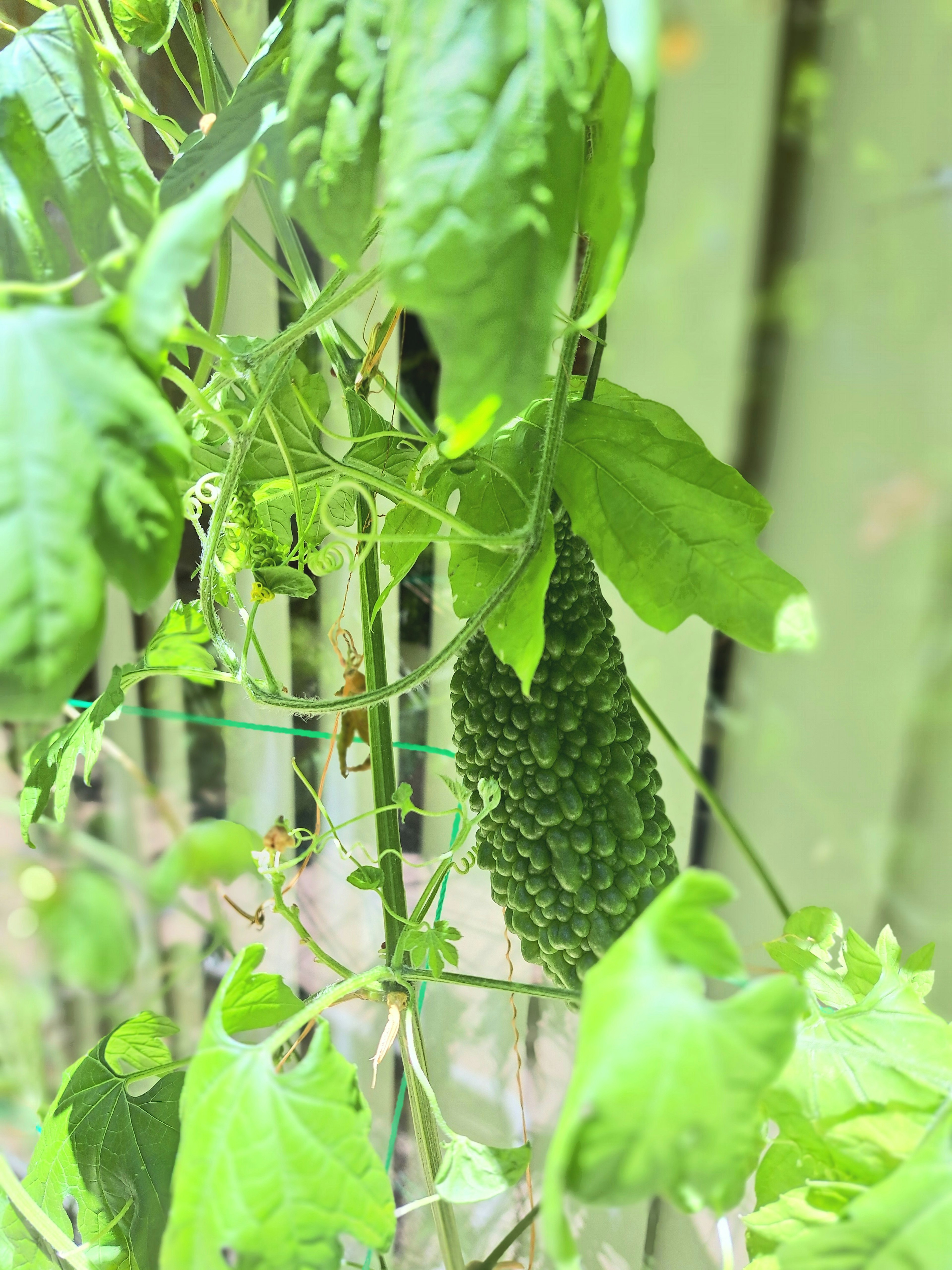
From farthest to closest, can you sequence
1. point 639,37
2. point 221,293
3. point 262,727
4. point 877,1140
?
point 262,727 → point 221,293 → point 877,1140 → point 639,37

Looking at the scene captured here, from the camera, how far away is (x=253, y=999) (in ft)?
1.34

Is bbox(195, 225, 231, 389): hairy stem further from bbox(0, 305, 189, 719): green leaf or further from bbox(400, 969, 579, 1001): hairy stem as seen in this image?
bbox(400, 969, 579, 1001): hairy stem

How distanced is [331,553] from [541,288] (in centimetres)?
30

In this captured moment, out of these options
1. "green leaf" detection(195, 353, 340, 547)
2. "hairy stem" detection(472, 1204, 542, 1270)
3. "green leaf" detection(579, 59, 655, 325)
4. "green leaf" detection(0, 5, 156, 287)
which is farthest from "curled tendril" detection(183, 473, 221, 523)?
"hairy stem" detection(472, 1204, 542, 1270)

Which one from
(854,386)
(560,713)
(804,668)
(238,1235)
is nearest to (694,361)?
(854,386)

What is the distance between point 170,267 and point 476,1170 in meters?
0.38

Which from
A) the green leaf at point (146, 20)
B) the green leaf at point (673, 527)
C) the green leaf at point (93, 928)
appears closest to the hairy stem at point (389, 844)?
the green leaf at point (673, 527)

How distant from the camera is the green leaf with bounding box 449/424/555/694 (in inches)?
13.4

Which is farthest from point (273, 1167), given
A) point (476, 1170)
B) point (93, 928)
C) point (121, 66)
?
point (93, 928)

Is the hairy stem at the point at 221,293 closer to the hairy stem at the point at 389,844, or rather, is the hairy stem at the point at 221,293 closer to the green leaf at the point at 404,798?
the hairy stem at the point at 389,844

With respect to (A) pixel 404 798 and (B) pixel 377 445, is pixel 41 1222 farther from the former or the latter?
(B) pixel 377 445

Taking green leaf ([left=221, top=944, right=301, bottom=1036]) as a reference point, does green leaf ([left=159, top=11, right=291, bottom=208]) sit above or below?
above

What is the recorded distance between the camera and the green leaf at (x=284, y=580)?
1.50 feet

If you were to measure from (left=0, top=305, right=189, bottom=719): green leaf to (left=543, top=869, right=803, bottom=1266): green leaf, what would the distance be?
180 mm
